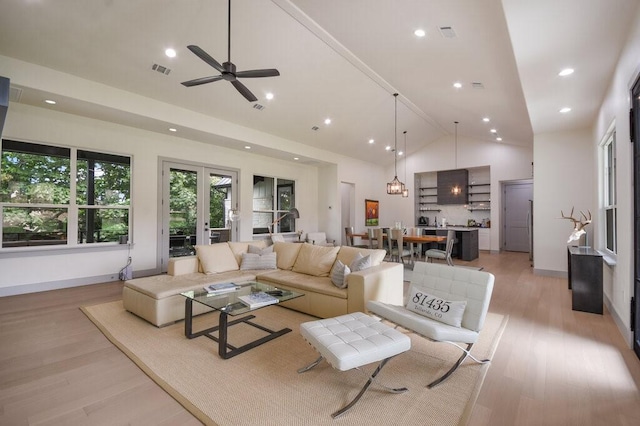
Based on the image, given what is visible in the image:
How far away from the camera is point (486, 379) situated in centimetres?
233


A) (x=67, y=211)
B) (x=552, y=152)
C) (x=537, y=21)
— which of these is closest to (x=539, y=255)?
(x=552, y=152)

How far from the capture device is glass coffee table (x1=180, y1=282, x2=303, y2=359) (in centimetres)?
270

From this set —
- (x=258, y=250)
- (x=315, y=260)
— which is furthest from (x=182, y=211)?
(x=315, y=260)

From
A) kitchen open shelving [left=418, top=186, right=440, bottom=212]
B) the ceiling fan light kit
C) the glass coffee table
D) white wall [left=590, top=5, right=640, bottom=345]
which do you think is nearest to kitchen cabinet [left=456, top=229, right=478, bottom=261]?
the ceiling fan light kit

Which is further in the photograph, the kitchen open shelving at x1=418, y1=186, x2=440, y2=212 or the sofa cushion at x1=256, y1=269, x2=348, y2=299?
the kitchen open shelving at x1=418, y1=186, x2=440, y2=212

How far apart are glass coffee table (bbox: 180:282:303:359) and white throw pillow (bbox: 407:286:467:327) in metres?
1.17

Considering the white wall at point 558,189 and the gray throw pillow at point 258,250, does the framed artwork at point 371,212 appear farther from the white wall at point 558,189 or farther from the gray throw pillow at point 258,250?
the gray throw pillow at point 258,250

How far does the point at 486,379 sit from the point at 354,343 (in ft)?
3.77

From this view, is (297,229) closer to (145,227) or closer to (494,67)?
(145,227)

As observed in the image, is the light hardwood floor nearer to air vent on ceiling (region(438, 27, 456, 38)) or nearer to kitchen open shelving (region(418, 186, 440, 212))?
air vent on ceiling (region(438, 27, 456, 38))

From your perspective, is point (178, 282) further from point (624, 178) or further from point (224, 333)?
point (624, 178)

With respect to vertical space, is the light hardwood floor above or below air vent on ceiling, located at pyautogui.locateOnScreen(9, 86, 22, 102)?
below

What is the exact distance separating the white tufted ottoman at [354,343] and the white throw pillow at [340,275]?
100 centimetres

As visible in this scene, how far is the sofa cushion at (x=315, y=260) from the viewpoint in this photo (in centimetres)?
423
